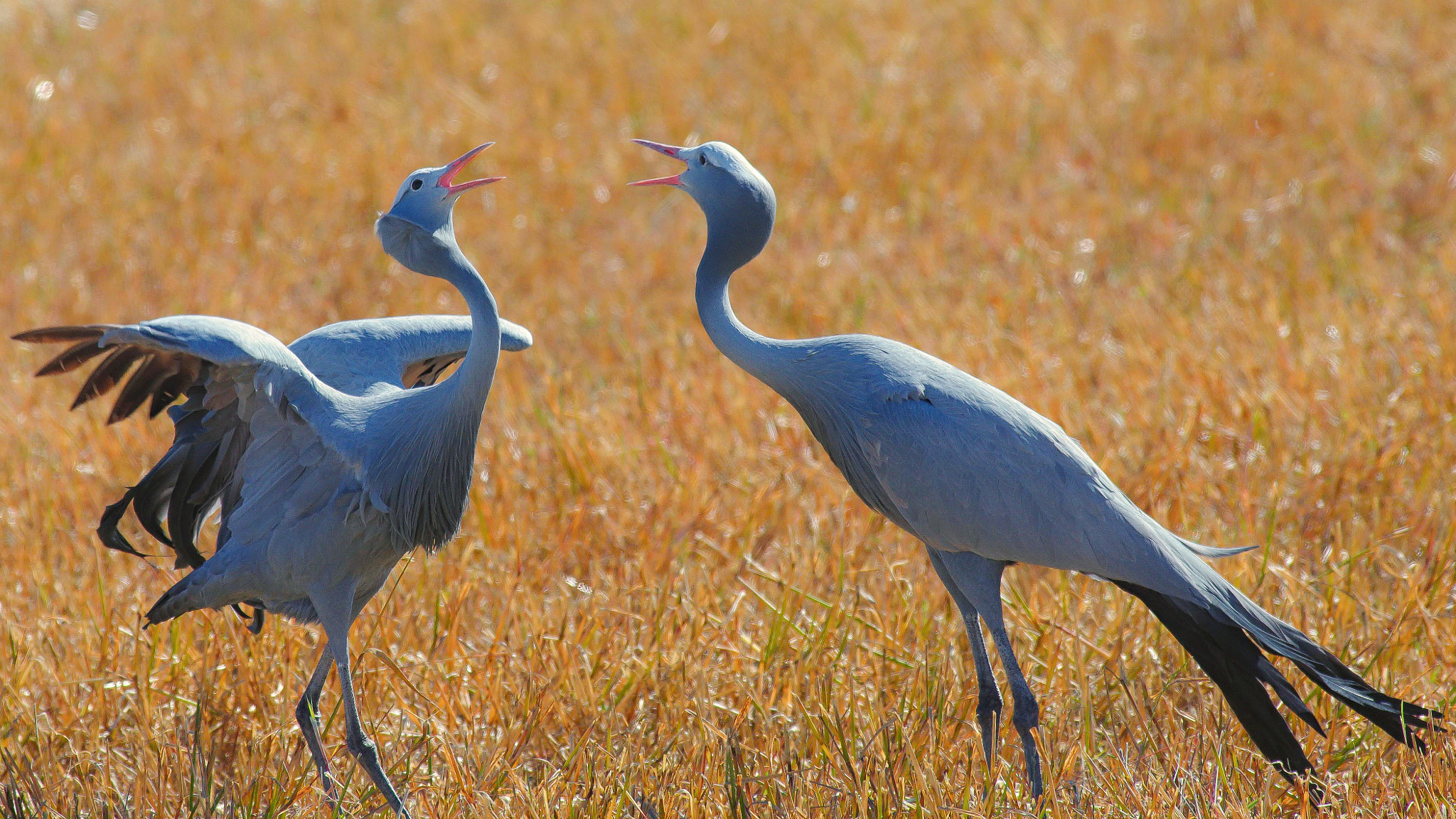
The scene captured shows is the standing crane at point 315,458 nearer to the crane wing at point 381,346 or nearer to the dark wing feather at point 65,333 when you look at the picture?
the dark wing feather at point 65,333

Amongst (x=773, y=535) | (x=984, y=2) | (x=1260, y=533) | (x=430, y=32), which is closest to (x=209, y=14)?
(x=430, y=32)

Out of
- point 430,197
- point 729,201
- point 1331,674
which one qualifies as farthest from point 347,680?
point 1331,674

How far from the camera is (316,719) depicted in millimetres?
3307

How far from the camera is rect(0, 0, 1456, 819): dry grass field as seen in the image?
3.26 meters

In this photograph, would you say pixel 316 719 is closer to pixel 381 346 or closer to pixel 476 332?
pixel 381 346

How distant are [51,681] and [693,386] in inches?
106

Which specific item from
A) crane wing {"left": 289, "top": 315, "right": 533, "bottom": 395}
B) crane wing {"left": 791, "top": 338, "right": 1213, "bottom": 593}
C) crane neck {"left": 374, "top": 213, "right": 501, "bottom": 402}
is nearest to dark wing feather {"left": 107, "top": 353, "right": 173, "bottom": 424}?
crane wing {"left": 289, "top": 315, "right": 533, "bottom": 395}

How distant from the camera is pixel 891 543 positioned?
434 centimetres

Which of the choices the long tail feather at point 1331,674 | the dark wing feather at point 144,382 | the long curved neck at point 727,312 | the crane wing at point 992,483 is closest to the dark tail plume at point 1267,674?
the long tail feather at point 1331,674

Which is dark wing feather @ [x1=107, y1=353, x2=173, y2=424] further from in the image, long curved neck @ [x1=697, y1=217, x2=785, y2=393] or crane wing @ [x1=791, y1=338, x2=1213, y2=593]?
crane wing @ [x1=791, y1=338, x2=1213, y2=593]

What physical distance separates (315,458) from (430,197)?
2.12 feet

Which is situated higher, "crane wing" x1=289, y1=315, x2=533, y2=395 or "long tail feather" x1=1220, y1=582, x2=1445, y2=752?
"crane wing" x1=289, y1=315, x2=533, y2=395

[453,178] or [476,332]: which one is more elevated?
[453,178]

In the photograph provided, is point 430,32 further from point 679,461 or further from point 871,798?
point 871,798
